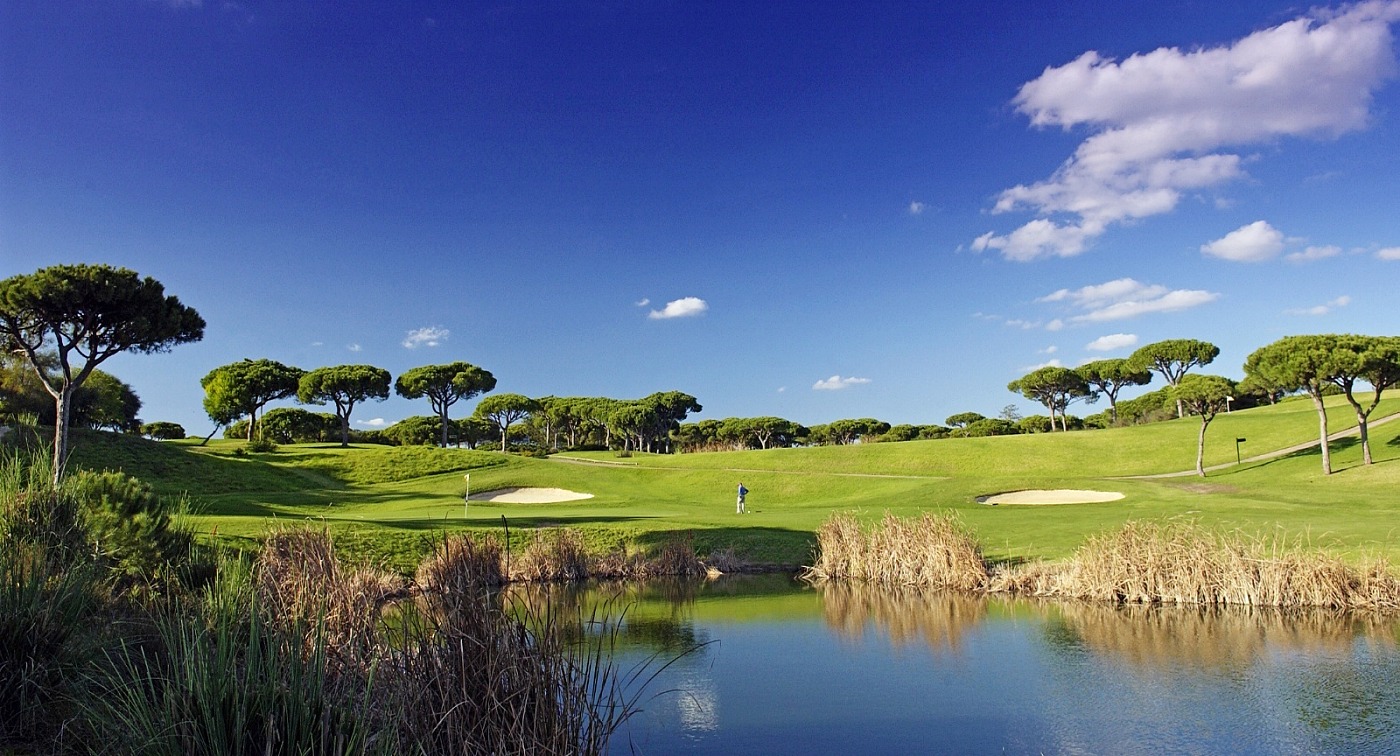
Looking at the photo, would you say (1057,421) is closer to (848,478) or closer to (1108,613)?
(848,478)

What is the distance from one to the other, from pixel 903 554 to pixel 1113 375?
243 ft

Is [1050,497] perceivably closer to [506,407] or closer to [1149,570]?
[1149,570]

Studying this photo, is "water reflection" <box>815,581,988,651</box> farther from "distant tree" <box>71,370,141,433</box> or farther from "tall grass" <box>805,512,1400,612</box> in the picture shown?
"distant tree" <box>71,370,141,433</box>

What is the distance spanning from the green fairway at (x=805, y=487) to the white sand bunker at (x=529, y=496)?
0.95m

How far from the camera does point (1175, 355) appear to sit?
267 ft

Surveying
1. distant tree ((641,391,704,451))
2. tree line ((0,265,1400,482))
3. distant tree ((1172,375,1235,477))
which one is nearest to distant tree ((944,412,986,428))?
tree line ((0,265,1400,482))

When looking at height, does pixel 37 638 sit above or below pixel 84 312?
below

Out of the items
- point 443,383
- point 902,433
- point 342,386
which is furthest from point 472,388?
point 902,433

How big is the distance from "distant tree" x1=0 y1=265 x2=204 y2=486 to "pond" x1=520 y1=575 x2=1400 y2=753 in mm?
26945

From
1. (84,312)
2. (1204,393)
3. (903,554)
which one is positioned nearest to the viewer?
(903,554)

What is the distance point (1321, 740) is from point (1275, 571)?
7793 mm

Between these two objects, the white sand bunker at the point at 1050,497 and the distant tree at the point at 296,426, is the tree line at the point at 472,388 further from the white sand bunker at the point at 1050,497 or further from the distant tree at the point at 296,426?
the white sand bunker at the point at 1050,497

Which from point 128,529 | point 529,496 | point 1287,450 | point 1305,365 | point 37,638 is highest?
point 1305,365

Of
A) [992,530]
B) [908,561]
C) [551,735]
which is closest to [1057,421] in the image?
[992,530]
